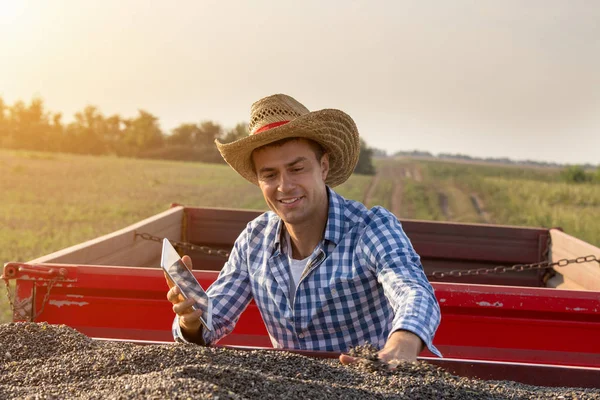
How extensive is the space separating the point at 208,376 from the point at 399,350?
0.65 metres

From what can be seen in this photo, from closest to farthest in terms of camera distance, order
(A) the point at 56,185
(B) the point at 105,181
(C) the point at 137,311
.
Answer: (C) the point at 137,311
(A) the point at 56,185
(B) the point at 105,181

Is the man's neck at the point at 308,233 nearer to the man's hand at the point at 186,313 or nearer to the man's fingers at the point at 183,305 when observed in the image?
the man's hand at the point at 186,313

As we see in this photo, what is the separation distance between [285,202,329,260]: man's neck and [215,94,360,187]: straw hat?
27 cm

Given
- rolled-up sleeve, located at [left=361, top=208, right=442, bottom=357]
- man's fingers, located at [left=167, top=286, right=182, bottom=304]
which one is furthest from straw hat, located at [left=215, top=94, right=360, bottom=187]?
man's fingers, located at [left=167, top=286, right=182, bottom=304]

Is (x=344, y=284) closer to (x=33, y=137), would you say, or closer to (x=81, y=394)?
(x=81, y=394)

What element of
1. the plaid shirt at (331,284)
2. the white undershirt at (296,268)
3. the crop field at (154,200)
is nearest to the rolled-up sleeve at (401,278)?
the plaid shirt at (331,284)

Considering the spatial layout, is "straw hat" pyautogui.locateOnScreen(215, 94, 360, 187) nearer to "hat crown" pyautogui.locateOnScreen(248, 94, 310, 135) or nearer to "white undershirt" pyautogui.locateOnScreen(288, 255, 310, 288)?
"hat crown" pyautogui.locateOnScreen(248, 94, 310, 135)

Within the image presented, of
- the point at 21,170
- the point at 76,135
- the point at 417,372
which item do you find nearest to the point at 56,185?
the point at 21,170

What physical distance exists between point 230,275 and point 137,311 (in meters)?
0.55

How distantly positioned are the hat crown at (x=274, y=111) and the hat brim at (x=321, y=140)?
97 mm

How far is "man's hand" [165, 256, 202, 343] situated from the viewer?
2512 millimetres

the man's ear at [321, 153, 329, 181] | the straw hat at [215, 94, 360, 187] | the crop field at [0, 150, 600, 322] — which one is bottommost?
the crop field at [0, 150, 600, 322]

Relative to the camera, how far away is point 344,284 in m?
2.81

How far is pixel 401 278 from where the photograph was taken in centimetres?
255
